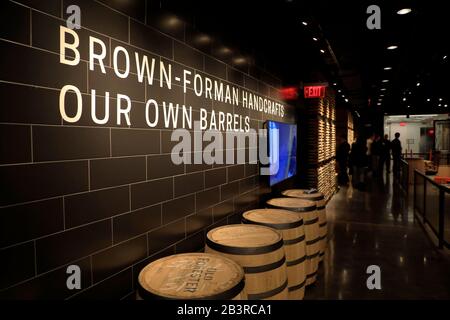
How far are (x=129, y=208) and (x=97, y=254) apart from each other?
0.32 meters

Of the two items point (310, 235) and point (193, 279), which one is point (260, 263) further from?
point (310, 235)

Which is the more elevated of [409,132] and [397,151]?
[409,132]

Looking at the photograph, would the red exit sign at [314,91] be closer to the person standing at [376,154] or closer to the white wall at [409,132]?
the person standing at [376,154]

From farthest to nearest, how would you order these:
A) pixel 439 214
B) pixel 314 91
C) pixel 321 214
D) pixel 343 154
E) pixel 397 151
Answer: pixel 397 151, pixel 343 154, pixel 314 91, pixel 439 214, pixel 321 214

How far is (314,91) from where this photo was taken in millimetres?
5836

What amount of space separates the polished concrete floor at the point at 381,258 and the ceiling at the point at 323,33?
2.61 m


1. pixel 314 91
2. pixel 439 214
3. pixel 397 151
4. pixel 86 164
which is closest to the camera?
pixel 86 164

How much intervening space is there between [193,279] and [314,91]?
488 centimetres

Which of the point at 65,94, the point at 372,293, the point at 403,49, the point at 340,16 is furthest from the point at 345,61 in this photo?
the point at 65,94

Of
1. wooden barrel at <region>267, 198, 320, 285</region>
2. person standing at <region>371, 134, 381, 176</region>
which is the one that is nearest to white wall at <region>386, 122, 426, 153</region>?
Answer: person standing at <region>371, 134, 381, 176</region>

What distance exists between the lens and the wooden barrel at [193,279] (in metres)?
1.54

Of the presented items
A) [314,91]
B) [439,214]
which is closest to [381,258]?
[439,214]

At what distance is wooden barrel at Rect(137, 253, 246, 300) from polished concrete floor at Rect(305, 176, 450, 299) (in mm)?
1667

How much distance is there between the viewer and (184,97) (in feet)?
7.93
